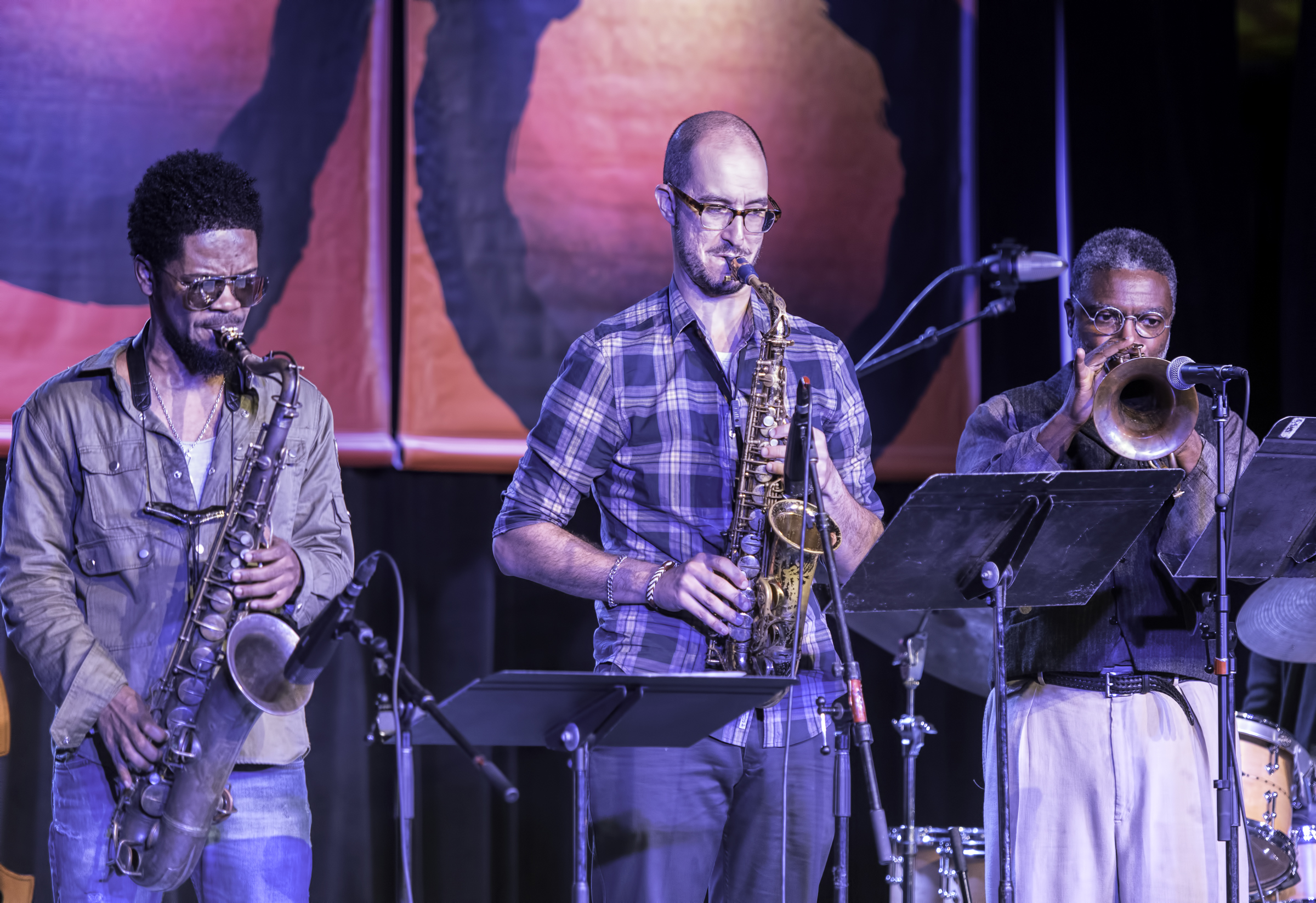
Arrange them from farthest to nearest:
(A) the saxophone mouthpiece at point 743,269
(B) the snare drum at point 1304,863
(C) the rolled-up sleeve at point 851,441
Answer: (B) the snare drum at point 1304,863 → (C) the rolled-up sleeve at point 851,441 → (A) the saxophone mouthpiece at point 743,269

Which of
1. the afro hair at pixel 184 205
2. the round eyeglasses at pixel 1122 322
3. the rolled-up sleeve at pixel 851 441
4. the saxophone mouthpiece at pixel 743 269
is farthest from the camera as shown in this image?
the round eyeglasses at pixel 1122 322

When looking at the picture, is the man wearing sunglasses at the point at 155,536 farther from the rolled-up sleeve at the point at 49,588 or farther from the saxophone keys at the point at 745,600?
the saxophone keys at the point at 745,600

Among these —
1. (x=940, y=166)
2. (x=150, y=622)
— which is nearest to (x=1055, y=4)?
(x=940, y=166)

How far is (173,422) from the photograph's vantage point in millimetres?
2934

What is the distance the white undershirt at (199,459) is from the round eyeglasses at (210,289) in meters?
0.30

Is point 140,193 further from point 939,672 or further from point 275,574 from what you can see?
point 939,672

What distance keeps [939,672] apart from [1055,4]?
111 inches

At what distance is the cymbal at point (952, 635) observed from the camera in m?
4.40

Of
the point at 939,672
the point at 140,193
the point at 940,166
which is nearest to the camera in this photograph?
the point at 140,193

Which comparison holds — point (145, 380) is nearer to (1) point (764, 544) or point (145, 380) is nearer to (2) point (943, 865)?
(1) point (764, 544)

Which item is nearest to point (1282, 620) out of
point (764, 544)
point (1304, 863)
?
point (1304, 863)

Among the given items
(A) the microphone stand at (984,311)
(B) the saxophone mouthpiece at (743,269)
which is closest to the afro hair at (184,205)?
(B) the saxophone mouthpiece at (743,269)

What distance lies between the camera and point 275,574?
2801 millimetres

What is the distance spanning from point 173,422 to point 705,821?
1409 millimetres
